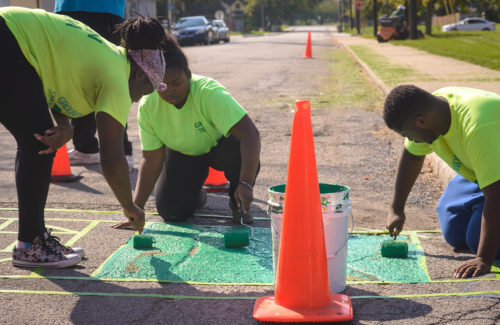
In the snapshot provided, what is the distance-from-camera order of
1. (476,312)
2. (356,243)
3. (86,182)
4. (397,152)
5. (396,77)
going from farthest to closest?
(396,77) → (397,152) → (86,182) → (356,243) → (476,312)

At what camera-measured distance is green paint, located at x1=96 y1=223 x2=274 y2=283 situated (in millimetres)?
3438

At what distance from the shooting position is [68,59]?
3.18m

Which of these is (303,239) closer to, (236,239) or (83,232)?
(236,239)

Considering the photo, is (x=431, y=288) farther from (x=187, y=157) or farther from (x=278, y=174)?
(x=278, y=174)

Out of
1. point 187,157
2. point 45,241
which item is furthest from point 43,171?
point 187,157

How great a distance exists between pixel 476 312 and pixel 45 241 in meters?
2.18

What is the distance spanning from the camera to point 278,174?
5801 millimetres

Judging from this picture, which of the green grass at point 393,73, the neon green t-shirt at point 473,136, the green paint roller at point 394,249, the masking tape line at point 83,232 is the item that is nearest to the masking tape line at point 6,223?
the masking tape line at point 83,232

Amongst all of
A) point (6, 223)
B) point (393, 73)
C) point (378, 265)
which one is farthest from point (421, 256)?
point (393, 73)

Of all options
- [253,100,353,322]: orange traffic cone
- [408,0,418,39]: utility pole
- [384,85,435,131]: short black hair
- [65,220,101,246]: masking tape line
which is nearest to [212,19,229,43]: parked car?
[408,0,418,39]: utility pole

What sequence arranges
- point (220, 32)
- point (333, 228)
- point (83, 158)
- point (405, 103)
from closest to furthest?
point (333, 228) → point (405, 103) → point (83, 158) → point (220, 32)

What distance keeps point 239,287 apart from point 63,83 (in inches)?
51.4

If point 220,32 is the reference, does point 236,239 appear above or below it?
below

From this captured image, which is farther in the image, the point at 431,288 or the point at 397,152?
the point at 397,152
